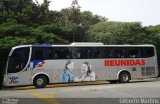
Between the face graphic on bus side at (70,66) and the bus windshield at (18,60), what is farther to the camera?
the face graphic on bus side at (70,66)

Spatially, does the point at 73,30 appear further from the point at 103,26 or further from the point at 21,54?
the point at 21,54

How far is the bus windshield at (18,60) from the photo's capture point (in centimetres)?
2511

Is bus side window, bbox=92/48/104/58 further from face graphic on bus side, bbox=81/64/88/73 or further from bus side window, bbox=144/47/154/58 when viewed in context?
Answer: bus side window, bbox=144/47/154/58

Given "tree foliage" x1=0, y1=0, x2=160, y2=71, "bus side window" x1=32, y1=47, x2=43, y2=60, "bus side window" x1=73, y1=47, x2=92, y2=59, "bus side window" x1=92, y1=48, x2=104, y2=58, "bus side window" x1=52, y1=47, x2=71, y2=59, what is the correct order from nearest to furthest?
"bus side window" x1=32, y1=47, x2=43, y2=60, "bus side window" x1=52, y1=47, x2=71, y2=59, "bus side window" x1=73, y1=47, x2=92, y2=59, "bus side window" x1=92, y1=48, x2=104, y2=58, "tree foliage" x1=0, y1=0, x2=160, y2=71

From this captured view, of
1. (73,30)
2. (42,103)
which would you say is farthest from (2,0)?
(42,103)

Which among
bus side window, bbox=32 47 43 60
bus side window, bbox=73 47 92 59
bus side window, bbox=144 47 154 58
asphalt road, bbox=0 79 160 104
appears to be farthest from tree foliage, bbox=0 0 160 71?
asphalt road, bbox=0 79 160 104

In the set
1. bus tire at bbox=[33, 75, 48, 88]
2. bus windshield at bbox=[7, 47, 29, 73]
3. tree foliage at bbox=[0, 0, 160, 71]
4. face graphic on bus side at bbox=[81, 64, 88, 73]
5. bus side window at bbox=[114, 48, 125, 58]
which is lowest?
bus tire at bbox=[33, 75, 48, 88]

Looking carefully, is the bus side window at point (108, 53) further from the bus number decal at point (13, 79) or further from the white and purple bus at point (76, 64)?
the bus number decal at point (13, 79)

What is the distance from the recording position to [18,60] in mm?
25234

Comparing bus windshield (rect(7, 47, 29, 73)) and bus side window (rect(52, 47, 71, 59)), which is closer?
bus windshield (rect(7, 47, 29, 73))

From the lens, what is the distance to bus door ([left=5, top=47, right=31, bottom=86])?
82.2 ft

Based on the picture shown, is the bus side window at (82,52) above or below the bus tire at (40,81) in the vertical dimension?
above

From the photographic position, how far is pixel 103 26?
52031 millimetres

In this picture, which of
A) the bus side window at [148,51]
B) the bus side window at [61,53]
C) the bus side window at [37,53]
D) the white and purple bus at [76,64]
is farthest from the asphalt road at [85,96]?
the bus side window at [148,51]
